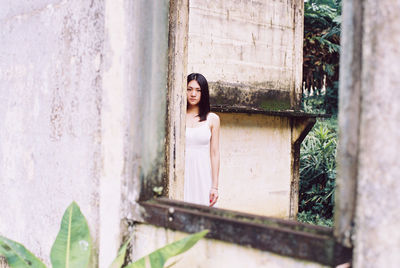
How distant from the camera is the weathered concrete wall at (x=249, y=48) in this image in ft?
17.2

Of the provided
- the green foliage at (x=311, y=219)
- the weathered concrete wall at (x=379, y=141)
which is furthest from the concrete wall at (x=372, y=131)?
the green foliage at (x=311, y=219)

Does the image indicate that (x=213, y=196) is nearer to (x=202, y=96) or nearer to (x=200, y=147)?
(x=200, y=147)

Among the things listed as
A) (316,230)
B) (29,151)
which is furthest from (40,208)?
(316,230)

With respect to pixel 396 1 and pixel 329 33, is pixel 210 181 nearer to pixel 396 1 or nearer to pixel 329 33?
pixel 396 1

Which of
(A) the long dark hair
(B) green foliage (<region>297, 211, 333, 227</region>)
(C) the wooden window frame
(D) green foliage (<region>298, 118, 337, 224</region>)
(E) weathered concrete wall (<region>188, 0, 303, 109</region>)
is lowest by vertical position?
(B) green foliage (<region>297, 211, 333, 227</region>)

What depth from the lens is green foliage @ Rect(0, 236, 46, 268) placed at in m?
2.74

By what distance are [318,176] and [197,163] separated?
15.5 ft

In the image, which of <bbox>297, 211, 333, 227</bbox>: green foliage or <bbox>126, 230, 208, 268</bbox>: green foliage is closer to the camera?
<bbox>126, 230, 208, 268</bbox>: green foliage

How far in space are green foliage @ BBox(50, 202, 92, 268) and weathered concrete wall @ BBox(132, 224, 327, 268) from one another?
272 millimetres

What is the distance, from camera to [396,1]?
5.53 feet

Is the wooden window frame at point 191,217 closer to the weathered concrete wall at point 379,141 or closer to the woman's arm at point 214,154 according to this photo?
the weathered concrete wall at point 379,141

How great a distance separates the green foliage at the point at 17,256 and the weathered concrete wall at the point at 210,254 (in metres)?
0.58

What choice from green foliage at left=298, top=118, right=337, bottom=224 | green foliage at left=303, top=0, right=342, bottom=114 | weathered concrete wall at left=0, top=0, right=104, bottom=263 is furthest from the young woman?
green foliage at left=303, top=0, right=342, bottom=114

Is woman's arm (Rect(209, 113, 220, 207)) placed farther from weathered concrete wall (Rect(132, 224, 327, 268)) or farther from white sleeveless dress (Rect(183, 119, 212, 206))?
weathered concrete wall (Rect(132, 224, 327, 268))
